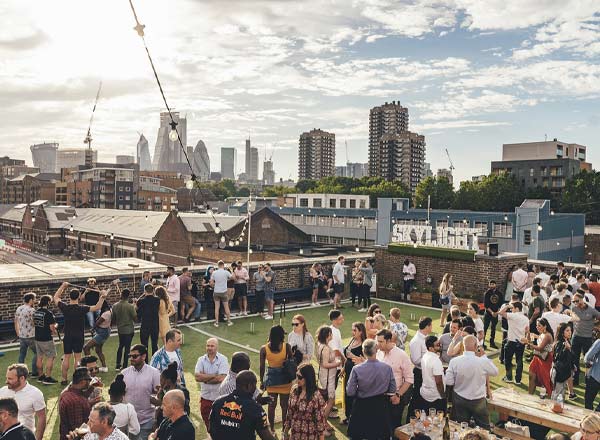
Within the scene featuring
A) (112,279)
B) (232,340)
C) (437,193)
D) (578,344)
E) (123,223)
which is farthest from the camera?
(437,193)

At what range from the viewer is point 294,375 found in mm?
6996

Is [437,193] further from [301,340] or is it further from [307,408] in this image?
[307,408]

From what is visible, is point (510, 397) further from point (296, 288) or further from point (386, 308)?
point (296, 288)

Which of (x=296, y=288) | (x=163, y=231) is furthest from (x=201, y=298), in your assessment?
(x=163, y=231)

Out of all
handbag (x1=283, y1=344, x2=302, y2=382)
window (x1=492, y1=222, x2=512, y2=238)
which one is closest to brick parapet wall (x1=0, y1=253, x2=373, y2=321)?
handbag (x1=283, y1=344, x2=302, y2=382)

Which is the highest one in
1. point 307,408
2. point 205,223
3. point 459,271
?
point 205,223

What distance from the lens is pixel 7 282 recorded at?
40.3 feet

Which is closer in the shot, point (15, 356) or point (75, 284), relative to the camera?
point (15, 356)

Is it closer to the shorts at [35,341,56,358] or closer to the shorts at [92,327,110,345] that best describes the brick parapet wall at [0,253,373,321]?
the shorts at [92,327,110,345]

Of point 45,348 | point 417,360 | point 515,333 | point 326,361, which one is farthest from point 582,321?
point 45,348

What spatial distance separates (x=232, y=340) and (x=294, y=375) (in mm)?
6031

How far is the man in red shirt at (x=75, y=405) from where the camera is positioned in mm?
5562

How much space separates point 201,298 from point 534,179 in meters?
93.5

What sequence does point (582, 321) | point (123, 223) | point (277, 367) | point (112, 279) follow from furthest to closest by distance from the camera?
point (123, 223), point (112, 279), point (582, 321), point (277, 367)
